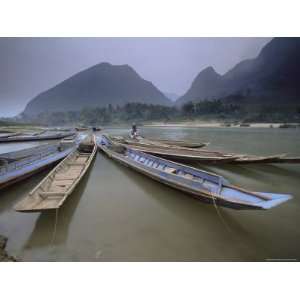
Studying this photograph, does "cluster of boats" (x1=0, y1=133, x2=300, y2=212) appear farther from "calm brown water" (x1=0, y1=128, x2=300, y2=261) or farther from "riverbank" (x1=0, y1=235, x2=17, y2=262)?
"riverbank" (x1=0, y1=235, x2=17, y2=262)

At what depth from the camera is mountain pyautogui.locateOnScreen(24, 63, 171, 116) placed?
374 ft

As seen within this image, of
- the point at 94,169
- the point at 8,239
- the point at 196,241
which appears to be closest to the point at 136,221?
the point at 196,241

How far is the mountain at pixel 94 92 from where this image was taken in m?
114

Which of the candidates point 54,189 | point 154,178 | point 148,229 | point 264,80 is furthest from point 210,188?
point 264,80

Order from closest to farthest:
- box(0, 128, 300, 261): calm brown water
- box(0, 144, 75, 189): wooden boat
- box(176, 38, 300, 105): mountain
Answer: box(0, 128, 300, 261): calm brown water → box(0, 144, 75, 189): wooden boat → box(176, 38, 300, 105): mountain

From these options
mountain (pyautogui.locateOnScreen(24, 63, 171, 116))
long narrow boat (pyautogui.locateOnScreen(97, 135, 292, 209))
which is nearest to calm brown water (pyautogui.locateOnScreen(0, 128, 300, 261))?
long narrow boat (pyautogui.locateOnScreen(97, 135, 292, 209))

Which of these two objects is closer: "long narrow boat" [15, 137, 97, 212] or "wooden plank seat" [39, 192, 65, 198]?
"long narrow boat" [15, 137, 97, 212]

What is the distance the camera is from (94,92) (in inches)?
4931

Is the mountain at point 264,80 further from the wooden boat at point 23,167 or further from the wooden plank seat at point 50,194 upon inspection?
the wooden boat at point 23,167

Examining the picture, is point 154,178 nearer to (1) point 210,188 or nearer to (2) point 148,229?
(1) point 210,188

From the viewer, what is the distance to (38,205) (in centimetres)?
329

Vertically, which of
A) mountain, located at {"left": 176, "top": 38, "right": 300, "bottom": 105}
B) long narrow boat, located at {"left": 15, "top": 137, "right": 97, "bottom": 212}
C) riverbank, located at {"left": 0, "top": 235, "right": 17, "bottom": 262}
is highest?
mountain, located at {"left": 176, "top": 38, "right": 300, "bottom": 105}

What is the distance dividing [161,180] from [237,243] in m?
2.54

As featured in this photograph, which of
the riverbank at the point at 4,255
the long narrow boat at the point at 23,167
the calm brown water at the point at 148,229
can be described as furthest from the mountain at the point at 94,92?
the riverbank at the point at 4,255
